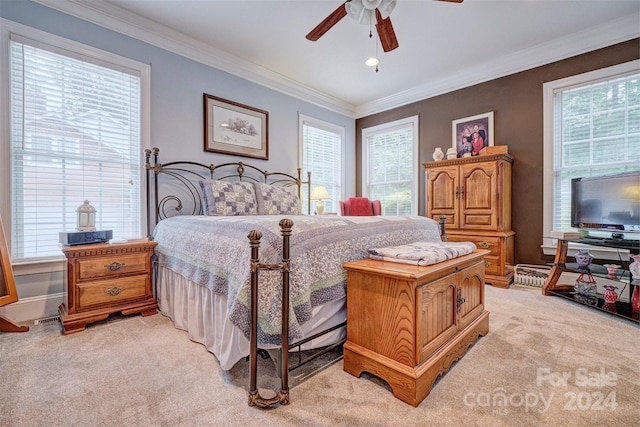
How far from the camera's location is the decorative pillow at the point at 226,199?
9.30ft

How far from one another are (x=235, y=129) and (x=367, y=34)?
6.23 feet

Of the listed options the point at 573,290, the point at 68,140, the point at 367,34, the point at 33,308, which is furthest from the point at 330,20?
the point at 573,290

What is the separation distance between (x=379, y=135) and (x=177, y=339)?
4.46m

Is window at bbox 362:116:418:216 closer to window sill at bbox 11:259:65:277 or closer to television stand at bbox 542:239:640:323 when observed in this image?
television stand at bbox 542:239:640:323

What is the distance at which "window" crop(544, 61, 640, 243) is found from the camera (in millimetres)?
3008

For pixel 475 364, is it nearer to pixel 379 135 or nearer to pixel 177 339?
pixel 177 339

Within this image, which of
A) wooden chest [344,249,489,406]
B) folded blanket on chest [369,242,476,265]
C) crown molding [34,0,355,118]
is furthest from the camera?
crown molding [34,0,355,118]

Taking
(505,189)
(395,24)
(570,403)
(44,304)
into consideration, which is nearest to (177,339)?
(44,304)

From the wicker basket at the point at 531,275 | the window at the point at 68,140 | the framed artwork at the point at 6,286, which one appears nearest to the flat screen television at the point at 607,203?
the wicker basket at the point at 531,275

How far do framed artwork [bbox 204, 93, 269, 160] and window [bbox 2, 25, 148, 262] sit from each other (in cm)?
71

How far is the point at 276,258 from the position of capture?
1.38 m

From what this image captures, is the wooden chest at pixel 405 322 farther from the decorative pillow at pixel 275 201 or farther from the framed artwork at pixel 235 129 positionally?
the framed artwork at pixel 235 129

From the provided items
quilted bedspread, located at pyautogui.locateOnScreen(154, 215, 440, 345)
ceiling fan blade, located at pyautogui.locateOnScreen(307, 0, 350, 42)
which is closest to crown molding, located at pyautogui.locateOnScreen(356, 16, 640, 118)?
ceiling fan blade, located at pyautogui.locateOnScreen(307, 0, 350, 42)

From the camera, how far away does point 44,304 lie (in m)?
2.39
